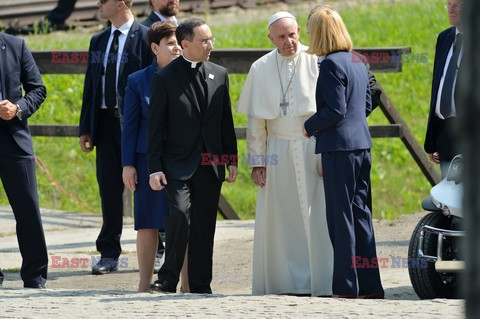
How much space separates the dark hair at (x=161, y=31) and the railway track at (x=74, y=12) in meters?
11.5

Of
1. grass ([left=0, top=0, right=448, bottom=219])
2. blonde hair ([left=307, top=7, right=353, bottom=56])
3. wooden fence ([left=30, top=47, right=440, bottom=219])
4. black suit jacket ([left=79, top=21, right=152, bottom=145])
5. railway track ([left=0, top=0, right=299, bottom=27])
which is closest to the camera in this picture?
blonde hair ([left=307, top=7, right=353, bottom=56])

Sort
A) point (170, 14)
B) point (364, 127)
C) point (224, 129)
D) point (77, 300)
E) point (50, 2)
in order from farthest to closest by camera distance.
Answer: point (50, 2)
point (170, 14)
point (224, 129)
point (364, 127)
point (77, 300)

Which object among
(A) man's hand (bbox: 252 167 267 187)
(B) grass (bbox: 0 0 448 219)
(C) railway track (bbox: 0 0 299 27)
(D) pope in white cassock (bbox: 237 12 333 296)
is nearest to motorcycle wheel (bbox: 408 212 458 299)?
(D) pope in white cassock (bbox: 237 12 333 296)

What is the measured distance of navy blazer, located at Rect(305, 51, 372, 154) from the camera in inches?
203

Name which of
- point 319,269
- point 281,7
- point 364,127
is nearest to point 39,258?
point 319,269

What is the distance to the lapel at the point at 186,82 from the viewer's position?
5551mm

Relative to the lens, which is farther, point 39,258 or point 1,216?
point 1,216

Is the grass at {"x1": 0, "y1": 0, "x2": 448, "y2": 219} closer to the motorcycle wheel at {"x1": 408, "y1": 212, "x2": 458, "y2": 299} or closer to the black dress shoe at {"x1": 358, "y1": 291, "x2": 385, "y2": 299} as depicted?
the black dress shoe at {"x1": 358, "y1": 291, "x2": 385, "y2": 299}

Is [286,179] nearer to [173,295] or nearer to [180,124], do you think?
[180,124]

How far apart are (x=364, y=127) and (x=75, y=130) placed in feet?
14.4

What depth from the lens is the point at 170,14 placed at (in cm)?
714

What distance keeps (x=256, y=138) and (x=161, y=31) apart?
84cm

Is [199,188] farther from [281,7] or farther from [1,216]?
[281,7]

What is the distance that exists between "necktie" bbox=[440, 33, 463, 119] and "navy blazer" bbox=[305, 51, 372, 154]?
47cm
